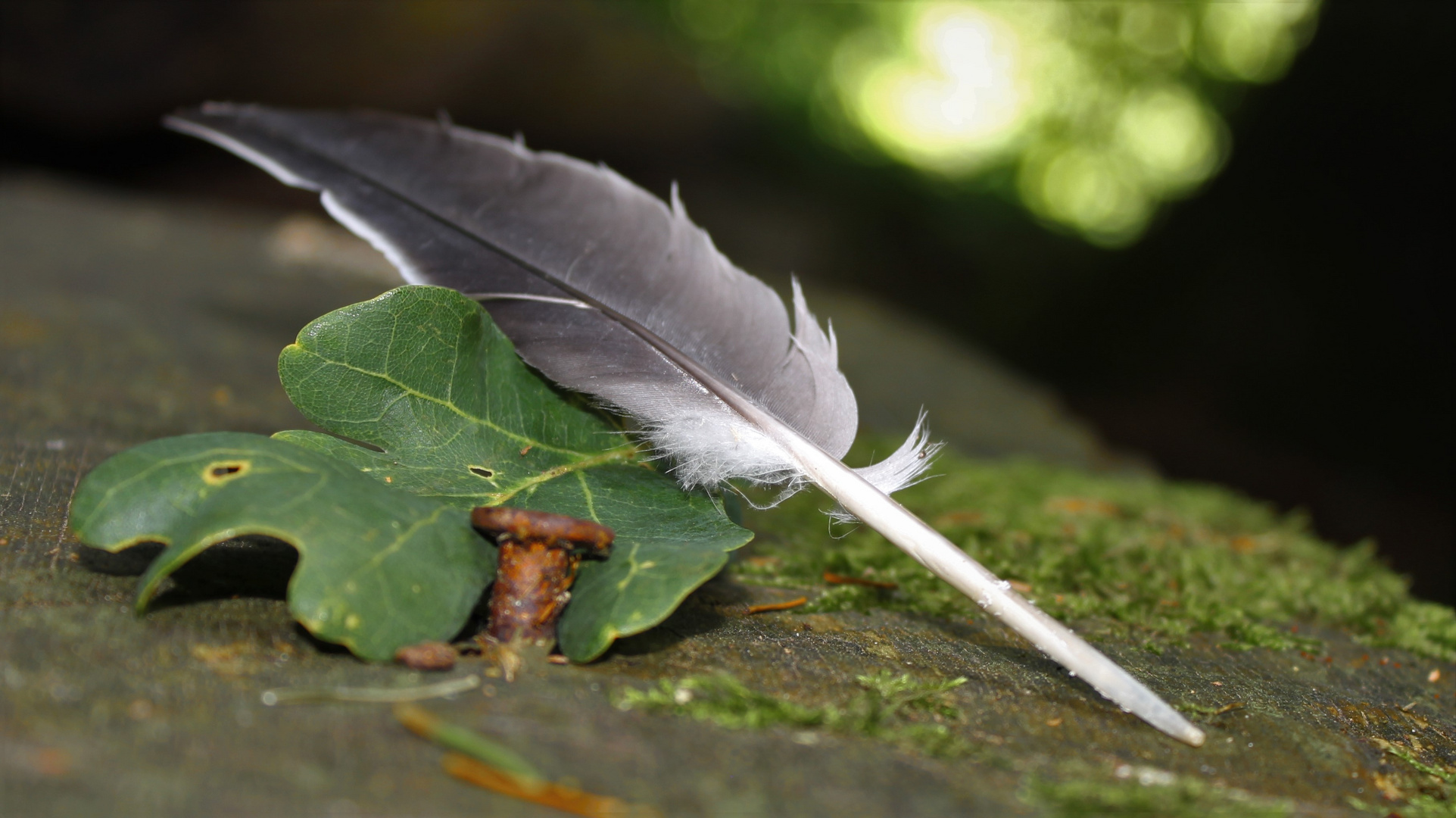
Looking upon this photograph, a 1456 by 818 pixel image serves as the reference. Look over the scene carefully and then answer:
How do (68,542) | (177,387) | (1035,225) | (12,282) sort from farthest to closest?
(1035,225)
(12,282)
(177,387)
(68,542)

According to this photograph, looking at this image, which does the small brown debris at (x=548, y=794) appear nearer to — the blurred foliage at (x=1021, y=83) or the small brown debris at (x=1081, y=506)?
the small brown debris at (x=1081, y=506)

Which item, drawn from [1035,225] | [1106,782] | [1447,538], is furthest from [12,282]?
[1035,225]

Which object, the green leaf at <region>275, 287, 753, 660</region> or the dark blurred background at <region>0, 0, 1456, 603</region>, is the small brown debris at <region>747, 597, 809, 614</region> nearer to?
the green leaf at <region>275, 287, 753, 660</region>

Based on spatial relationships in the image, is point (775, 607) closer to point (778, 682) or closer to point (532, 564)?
point (778, 682)

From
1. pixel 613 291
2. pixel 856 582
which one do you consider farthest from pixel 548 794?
pixel 613 291

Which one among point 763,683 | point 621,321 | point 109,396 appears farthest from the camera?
point 109,396

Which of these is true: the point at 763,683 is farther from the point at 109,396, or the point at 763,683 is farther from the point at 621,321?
the point at 109,396

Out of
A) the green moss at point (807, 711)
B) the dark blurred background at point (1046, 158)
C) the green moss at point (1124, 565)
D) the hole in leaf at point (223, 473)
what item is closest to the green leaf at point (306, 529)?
the hole in leaf at point (223, 473)

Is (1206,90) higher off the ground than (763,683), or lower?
higher
